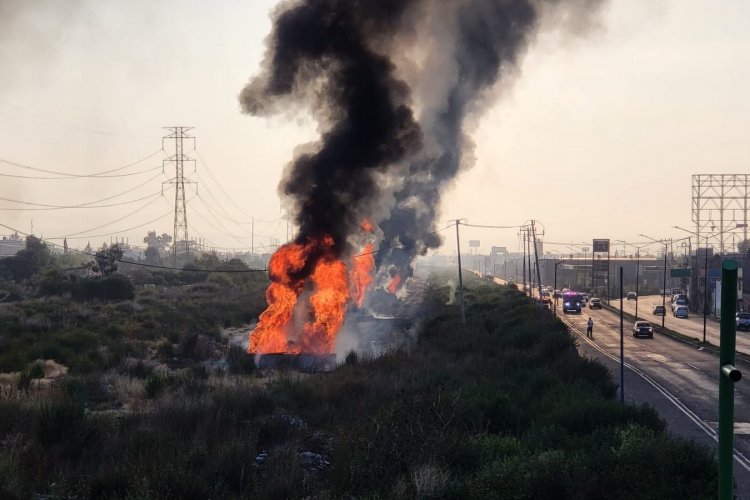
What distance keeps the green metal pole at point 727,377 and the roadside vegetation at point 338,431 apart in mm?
6501

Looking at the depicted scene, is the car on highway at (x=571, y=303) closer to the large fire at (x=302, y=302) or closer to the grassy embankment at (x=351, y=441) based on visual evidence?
the large fire at (x=302, y=302)

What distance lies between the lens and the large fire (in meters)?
30.6

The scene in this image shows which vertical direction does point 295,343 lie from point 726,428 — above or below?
below

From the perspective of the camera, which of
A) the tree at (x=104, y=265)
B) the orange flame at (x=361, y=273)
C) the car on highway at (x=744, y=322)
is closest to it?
the orange flame at (x=361, y=273)

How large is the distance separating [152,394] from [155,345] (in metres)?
14.5

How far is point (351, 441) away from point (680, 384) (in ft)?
72.2

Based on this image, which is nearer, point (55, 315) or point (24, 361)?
point (24, 361)

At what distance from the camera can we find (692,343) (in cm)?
4659

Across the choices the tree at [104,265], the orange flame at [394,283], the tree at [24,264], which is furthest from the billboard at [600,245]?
the tree at [24,264]

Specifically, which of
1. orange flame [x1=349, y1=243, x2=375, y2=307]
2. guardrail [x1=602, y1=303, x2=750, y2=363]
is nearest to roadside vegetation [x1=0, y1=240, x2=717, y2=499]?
guardrail [x1=602, y1=303, x2=750, y2=363]

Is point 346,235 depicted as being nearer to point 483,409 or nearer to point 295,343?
point 295,343

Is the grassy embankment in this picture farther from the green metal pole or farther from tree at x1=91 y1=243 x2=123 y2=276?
tree at x1=91 y1=243 x2=123 y2=276

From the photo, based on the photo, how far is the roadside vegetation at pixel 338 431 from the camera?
10578 mm

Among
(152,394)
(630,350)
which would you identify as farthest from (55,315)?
(630,350)
